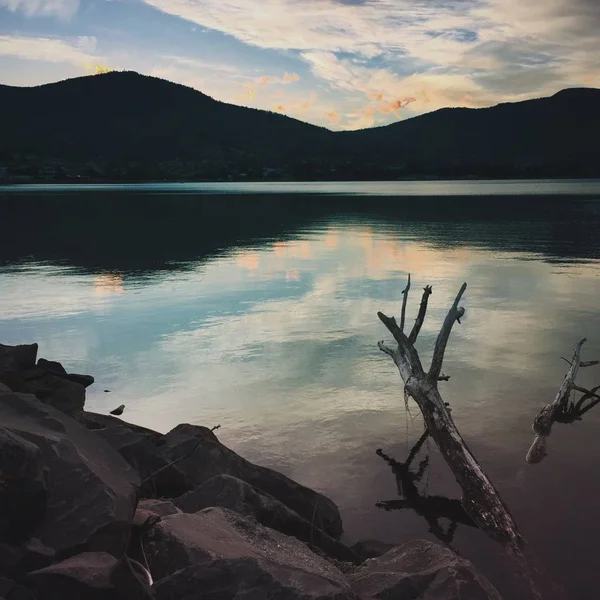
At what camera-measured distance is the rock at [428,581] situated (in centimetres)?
695

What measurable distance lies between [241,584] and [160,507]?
2901 millimetres

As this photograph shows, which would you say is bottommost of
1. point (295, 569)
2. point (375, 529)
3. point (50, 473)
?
point (375, 529)

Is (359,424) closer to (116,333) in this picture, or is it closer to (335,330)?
(335,330)

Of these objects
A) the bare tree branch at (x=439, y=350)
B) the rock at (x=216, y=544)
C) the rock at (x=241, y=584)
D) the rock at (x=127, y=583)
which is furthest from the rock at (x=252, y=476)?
the rock at (x=127, y=583)

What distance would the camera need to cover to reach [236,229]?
7488cm

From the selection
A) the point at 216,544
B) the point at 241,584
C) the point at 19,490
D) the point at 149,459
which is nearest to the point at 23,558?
the point at 19,490

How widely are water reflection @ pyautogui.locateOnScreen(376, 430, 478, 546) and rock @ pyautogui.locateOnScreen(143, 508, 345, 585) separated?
11.2 ft

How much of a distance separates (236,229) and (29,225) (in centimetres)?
2597

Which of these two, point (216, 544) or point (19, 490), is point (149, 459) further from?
point (19, 490)

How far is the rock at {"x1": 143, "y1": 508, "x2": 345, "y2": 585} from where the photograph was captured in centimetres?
670

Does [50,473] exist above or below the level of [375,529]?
above

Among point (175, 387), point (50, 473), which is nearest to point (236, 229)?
point (175, 387)

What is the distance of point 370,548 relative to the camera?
995 centimetres

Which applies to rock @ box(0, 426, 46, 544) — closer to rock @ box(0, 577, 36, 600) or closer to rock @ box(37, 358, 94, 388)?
rock @ box(0, 577, 36, 600)
